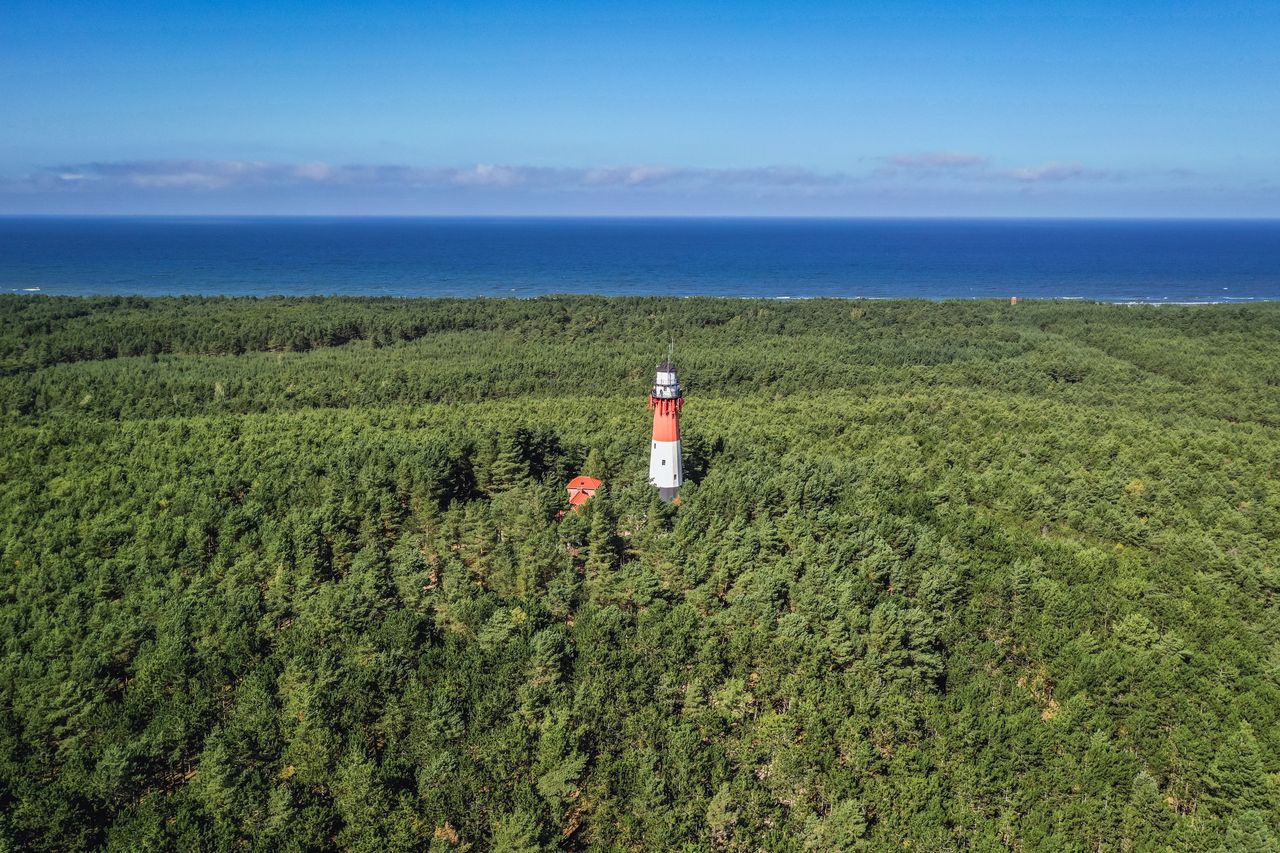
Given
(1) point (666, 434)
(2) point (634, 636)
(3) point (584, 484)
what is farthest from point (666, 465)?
(2) point (634, 636)

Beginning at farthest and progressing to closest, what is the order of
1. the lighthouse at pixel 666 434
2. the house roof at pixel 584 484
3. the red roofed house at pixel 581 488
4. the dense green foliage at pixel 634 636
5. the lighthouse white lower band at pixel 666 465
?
the house roof at pixel 584 484 < the red roofed house at pixel 581 488 < the lighthouse white lower band at pixel 666 465 < the lighthouse at pixel 666 434 < the dense green foliage at pixel 634 636

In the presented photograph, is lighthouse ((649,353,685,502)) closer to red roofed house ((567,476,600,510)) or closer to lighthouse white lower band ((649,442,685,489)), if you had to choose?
lighthouse white lower band ((649,442,685,489))

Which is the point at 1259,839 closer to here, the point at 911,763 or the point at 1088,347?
the point at 911,763

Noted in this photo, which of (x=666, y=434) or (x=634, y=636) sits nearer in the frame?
(x=634, y=636)

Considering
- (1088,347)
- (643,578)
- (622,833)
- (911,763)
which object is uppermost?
(1088,347)

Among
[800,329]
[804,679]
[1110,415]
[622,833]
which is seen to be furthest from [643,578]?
[800,329]

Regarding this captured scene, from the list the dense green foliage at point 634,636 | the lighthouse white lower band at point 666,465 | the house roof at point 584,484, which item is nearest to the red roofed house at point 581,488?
the house roof at point 584,484

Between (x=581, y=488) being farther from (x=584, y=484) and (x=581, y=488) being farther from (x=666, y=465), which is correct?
(x=666, y=465)

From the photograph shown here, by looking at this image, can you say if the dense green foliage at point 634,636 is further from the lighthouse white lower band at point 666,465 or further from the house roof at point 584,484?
the house roof at point 584,484
